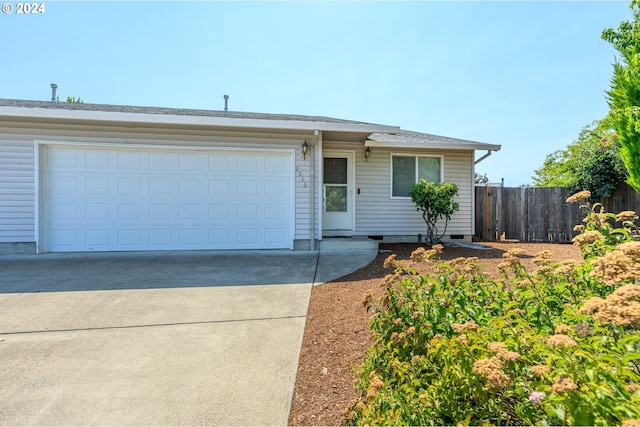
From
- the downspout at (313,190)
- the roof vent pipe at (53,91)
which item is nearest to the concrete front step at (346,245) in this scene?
the downspout at (313,190)

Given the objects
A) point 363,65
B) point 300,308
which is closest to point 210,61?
point 363,65

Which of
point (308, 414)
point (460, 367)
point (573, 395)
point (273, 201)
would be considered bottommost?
point (308, 414)

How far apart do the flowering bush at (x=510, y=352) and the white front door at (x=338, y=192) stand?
18.1 ft

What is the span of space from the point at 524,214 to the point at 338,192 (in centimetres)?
597

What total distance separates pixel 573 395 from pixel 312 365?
1.57 metres

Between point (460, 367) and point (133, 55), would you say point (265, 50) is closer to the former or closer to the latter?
point (133, 55)

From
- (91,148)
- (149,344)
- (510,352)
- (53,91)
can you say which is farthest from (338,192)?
(53,91)

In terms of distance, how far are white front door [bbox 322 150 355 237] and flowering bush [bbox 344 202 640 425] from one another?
5.51 meters

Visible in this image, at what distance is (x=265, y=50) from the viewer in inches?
255

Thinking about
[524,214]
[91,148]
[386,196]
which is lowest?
[524,214]

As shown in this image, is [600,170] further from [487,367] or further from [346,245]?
[487,367]

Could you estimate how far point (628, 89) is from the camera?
4.20 m

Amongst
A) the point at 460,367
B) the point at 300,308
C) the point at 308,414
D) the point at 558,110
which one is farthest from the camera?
the point at 558,110

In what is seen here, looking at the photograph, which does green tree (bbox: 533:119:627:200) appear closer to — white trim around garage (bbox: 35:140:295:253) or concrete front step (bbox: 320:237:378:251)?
concrete front step (bbox: 320:237:378:251)
